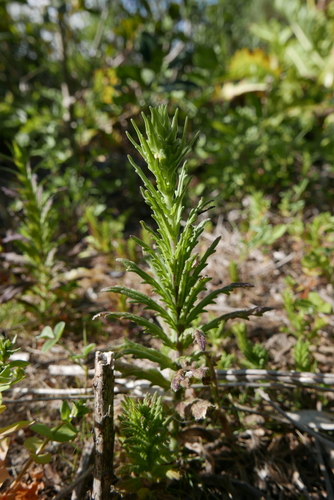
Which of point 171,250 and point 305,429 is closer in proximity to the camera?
point 171,250

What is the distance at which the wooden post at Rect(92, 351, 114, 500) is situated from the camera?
39.9 inches

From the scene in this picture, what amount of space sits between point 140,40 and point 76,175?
144 cm

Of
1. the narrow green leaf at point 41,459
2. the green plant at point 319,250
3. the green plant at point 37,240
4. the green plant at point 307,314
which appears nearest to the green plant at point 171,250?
the narrow green leaf at point 41,459

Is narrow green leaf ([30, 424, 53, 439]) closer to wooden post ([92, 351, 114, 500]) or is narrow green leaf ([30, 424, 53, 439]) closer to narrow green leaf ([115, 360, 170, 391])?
wooden post ([92, 351, 114, 500])

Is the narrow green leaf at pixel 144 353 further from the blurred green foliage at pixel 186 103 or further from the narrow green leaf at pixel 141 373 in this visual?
the blurred green foliage at pixel 186 103

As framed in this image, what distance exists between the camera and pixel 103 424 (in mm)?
1029

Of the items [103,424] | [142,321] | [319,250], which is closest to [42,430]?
[103,424]

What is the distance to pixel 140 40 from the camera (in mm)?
3246

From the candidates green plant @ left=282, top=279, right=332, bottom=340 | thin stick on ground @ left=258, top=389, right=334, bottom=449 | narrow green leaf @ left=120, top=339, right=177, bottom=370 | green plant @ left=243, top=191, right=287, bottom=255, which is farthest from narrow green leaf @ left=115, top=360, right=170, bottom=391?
green plant @ left=243, top=191, right=287, bottom=255

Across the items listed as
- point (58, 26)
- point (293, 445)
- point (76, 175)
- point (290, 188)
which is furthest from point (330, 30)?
point (293, 445)

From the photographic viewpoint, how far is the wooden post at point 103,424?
101cm

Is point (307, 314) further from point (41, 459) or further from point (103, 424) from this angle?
point (41, 459)

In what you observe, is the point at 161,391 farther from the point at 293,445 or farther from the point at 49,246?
the point at 49,246

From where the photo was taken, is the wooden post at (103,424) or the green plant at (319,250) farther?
the green plant at (319,250)
